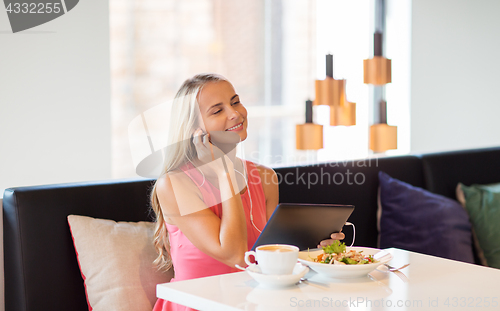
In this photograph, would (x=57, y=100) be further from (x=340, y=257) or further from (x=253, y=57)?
(x=340, y=257)

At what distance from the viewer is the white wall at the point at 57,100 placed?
2326mm

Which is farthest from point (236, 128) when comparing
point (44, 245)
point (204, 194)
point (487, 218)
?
point (487, 218)

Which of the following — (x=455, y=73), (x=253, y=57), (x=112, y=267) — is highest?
(x=253, y=57)

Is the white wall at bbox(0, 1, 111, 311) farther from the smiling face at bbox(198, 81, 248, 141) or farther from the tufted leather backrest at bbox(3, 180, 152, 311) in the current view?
the smiling face at bbox(198, 81, 248, 141)

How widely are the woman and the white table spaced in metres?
0.25

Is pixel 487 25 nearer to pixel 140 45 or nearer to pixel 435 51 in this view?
pixel 435 51

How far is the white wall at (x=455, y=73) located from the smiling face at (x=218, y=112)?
2383 mm

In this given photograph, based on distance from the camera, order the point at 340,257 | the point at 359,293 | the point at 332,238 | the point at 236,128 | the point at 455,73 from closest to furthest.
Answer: the point at 359,293 → the point at 340,257 → the point at 332,238 → the point at 236,128 → the point at 455,73

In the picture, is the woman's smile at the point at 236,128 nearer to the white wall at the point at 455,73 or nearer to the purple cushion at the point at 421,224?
the purple cushion at the point at 421,224

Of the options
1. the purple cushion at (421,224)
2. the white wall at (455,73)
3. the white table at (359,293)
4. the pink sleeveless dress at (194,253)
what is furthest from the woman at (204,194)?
the white wall at (455,73)

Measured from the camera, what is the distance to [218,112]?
1680mm

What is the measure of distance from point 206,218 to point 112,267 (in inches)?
14.6

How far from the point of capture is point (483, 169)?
2934mm

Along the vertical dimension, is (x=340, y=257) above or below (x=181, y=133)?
below
